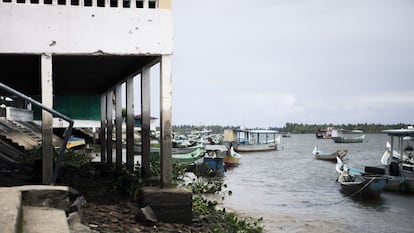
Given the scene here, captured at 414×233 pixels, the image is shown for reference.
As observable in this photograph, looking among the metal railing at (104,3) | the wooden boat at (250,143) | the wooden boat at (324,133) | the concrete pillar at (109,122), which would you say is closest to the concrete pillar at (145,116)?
the metal railing at (104,3)

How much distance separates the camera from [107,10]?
7.55 metres

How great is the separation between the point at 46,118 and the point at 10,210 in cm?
337

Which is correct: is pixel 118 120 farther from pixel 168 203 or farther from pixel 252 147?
pixel 252 147

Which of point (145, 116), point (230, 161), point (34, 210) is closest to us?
point (34, 210)

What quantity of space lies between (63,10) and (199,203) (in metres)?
5.75

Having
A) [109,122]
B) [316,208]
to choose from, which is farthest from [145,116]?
[316,208]

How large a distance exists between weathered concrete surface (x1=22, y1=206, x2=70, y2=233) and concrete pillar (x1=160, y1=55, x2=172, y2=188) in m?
2.80

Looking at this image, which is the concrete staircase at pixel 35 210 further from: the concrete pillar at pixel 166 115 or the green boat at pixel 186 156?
the green boat at pixel 186 156

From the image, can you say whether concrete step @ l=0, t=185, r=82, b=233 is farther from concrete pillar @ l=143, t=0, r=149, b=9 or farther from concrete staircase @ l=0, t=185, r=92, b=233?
concrete pillar @ l=143, t=0, r=149, b=9

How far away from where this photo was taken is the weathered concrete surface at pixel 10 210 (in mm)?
3863

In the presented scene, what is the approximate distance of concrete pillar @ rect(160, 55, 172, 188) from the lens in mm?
7781

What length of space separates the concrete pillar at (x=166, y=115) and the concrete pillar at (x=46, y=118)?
1.88 metres

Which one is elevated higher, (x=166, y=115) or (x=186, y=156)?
(x=166, y=115)

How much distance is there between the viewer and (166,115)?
Result: 7.88m
